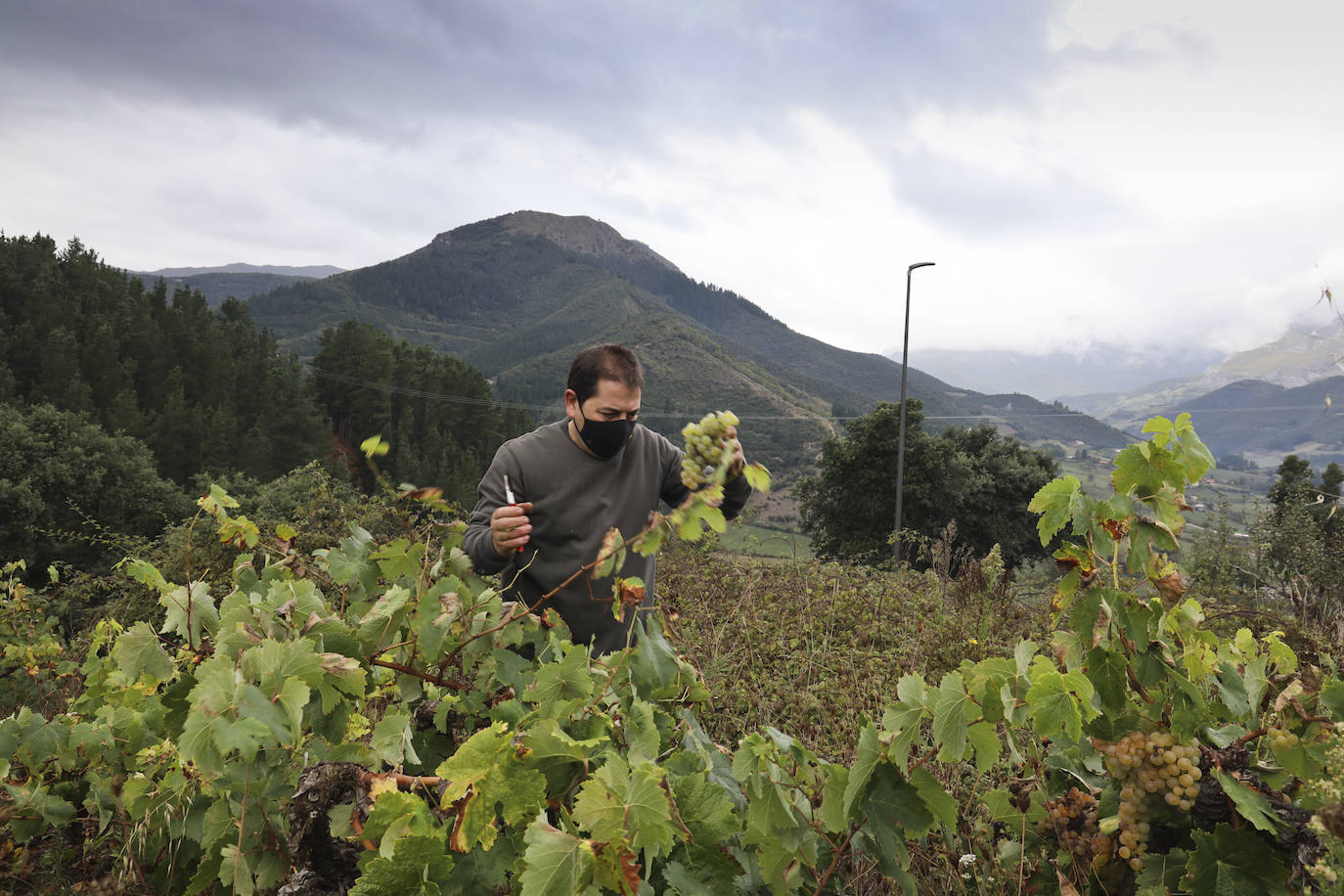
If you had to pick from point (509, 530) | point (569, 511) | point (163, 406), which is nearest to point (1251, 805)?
point (509, 530)

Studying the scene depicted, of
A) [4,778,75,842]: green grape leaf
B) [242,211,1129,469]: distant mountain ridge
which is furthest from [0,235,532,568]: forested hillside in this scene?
[4,778,75,842]: green grape leaf

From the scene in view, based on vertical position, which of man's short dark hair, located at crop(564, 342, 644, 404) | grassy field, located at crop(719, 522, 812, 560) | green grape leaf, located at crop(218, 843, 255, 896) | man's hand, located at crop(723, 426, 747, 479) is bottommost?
grassy field, located at crop(719, 522, 812, 560)

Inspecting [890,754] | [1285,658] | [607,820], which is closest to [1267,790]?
[1285,658]

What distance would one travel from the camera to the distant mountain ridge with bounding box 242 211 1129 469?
75.6 meters

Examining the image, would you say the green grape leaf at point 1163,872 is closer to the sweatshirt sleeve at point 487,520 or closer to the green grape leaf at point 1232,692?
the green grape leaf at point 1232,692

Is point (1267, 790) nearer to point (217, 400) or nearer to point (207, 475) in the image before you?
point (207, 475)

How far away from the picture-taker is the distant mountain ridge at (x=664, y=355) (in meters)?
75.6

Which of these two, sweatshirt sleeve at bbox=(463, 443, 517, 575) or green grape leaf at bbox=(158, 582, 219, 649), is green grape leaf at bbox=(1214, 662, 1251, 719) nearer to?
sweatshirt sleeve at bbox=(463, 443, 517, 575)

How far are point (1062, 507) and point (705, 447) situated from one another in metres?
0.71

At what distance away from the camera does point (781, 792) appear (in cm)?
104

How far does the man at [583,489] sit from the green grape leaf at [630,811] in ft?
5.45

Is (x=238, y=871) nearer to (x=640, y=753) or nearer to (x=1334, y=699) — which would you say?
(x=640, y=753)

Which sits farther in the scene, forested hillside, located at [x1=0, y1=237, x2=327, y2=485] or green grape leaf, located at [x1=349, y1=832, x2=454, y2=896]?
forested hillside, located at [x1=0, y1=237, x2=327, y2=485]

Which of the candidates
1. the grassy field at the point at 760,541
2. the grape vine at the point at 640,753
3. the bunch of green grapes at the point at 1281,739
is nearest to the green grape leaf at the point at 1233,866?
the grape vine at the point at 640,753
